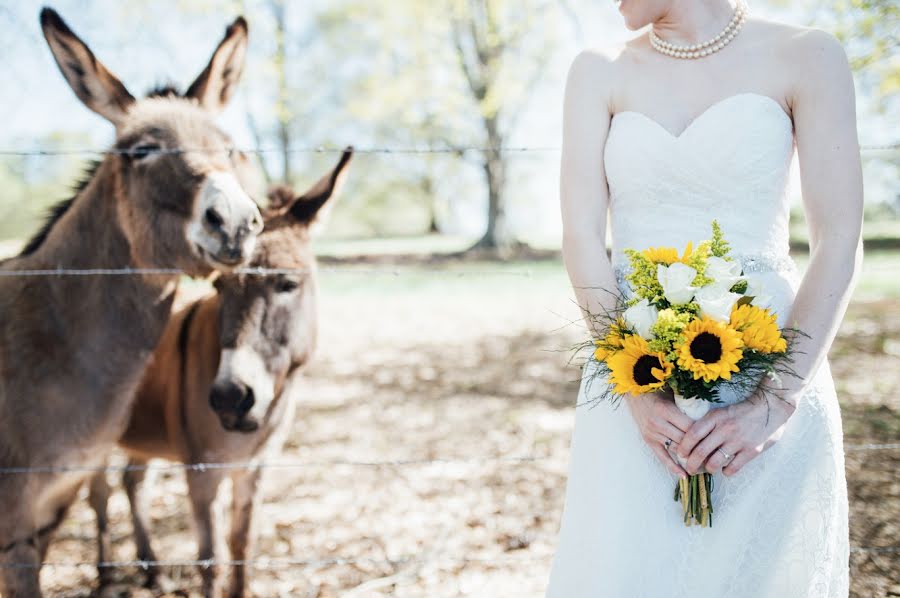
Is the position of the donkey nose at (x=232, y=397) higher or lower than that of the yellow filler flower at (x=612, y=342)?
lower

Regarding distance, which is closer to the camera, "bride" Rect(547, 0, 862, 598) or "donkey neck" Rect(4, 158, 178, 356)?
"bride" Rect(547, 0, 862, 598)

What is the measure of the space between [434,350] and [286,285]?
21.2ft

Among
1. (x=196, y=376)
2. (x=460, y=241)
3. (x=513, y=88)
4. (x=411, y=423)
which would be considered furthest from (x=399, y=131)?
(x=196, y=376)

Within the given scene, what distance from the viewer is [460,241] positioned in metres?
25.5

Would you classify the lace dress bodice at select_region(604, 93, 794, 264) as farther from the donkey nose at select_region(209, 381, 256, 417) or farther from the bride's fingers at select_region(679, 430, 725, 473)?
the donkey nose at select_region(209, 381, 256, 417)

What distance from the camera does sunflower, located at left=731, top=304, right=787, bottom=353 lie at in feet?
A: 5.23

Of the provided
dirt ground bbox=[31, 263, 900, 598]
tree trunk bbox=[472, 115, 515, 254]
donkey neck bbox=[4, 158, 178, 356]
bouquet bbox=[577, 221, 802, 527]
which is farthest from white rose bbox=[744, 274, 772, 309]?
tree trunk bbox=[472, 115, 515, 254]

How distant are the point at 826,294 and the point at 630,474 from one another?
2.26ft

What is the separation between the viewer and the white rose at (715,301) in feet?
5.16

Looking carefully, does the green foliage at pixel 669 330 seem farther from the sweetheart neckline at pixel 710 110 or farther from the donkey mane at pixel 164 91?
the donkey mane at pixel 164 91

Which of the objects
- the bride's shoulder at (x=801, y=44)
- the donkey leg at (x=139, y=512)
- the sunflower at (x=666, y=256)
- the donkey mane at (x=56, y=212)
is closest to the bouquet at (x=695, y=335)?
the sunflower at (x=666, y=256)

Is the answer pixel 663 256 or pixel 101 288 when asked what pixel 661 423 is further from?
pixel 101 288

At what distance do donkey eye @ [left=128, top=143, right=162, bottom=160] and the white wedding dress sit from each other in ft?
5.59

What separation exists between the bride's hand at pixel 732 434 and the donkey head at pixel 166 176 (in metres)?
1.60
